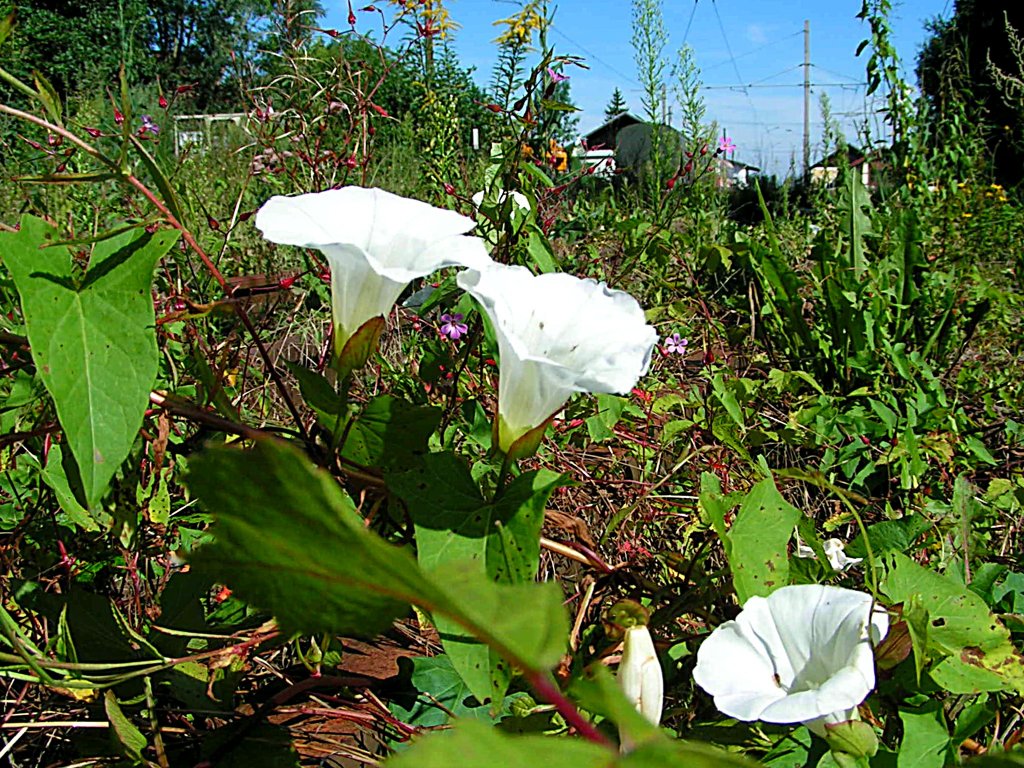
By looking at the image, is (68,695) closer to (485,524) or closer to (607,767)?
(485,524)

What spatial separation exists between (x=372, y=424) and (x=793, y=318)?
231 cm

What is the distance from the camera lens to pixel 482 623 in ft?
0.99

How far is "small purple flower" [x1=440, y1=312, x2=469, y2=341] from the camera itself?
1447mm

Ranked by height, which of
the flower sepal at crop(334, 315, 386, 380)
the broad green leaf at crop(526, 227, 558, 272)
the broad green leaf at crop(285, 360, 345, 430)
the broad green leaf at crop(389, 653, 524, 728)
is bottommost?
the broad green leaf at crop(389, 653, 524, 728)

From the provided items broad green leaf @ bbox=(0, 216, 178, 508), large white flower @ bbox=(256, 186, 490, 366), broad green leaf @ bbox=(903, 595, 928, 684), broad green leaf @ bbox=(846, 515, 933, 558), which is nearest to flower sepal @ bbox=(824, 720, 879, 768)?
broad green leaf @ bbox=(903, 595, 928, 684)

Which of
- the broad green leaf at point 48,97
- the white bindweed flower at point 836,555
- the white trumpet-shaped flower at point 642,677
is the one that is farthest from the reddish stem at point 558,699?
the white bindweed flower at point 836,555

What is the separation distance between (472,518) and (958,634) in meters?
0.52

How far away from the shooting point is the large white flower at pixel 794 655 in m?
0.67

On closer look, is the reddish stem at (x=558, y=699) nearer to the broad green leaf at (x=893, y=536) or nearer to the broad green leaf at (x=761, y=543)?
the broad green leaf at (x=761, y=543)

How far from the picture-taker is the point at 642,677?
65 cm

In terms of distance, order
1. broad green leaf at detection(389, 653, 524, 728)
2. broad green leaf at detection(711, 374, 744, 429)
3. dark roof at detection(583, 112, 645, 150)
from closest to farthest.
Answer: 1. broad green leaf at detection(389, 653, 524, 728)
2. broad green leaf at detection(711, 374, 744, 429)
3. dark roof at detection(583, 112, 645, 150)

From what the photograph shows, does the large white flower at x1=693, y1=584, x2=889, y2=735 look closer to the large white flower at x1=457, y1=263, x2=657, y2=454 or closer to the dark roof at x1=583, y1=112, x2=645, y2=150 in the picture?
the large white flower at x1=457, y1=263, x2=657, y2=454

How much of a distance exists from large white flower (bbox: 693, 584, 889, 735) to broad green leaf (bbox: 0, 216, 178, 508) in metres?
0.51

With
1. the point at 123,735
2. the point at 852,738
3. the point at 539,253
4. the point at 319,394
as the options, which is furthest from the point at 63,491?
the point at 852,738
